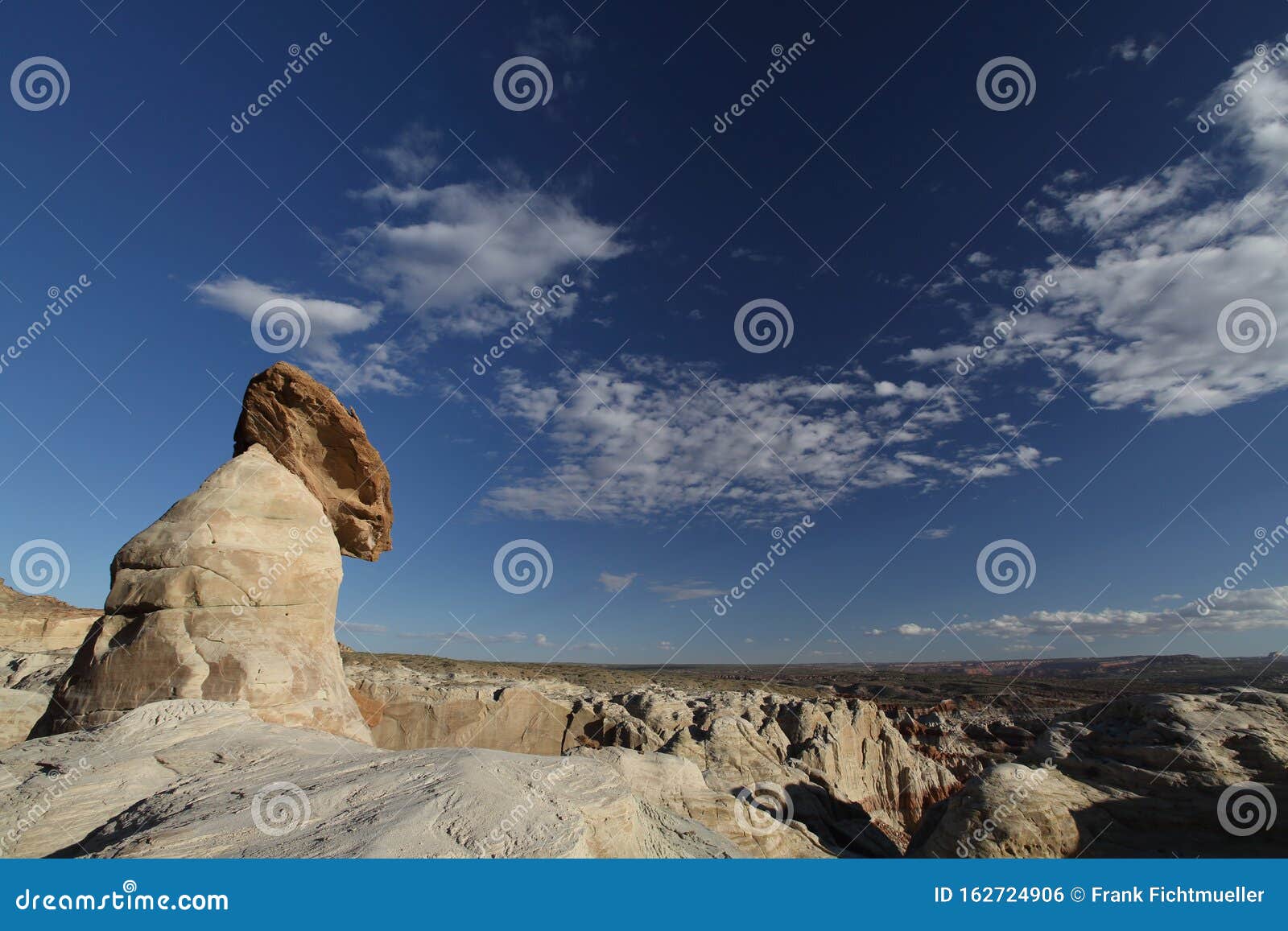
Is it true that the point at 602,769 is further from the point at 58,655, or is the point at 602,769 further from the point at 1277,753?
the point at 58,655

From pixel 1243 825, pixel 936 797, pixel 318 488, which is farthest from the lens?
pixel 936 797

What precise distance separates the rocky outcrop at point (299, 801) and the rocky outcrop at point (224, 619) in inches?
57.2

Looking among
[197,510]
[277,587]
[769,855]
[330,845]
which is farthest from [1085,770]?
[197,510]

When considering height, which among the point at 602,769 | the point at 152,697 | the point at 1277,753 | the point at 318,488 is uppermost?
the point at 318,488

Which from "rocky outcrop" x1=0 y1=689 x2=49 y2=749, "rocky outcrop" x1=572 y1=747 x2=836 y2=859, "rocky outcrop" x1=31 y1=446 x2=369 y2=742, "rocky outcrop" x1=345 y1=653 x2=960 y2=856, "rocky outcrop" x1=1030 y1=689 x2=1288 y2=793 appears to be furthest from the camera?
"rocky outcrop" x1=345 y1=653 x2=960 y2=856

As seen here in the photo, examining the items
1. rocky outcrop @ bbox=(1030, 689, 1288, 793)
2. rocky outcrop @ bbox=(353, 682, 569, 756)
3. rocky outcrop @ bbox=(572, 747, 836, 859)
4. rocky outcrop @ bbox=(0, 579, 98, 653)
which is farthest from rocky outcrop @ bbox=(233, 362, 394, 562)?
rocky outcrop @ bbox=(0, 579, 98, 653)

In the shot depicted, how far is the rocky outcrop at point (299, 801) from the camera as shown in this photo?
3777mm

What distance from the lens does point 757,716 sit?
2238 cm

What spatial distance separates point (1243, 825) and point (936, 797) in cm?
1198

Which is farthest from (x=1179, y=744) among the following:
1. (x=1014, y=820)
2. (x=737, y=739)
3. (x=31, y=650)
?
(x=31, y=650)

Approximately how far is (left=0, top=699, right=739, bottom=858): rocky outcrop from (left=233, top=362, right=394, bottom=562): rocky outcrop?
571 cm

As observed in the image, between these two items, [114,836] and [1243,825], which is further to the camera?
[1243,825]

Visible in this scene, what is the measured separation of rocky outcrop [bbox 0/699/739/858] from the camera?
378 centimetres

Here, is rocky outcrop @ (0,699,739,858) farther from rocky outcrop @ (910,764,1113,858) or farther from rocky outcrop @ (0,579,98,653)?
rocky outcrop @ (0,579,98,653)
